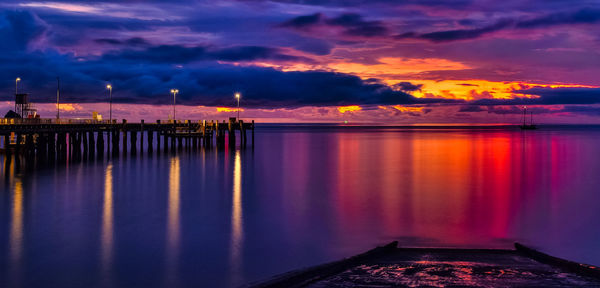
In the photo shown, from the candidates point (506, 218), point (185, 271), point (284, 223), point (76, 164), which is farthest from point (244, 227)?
point (76, 164)

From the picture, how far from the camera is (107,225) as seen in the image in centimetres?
2453

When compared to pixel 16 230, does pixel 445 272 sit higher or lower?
higher

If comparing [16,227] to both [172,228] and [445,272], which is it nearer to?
[172,228]

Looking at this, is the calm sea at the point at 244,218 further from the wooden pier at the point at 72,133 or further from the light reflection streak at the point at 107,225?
the wooden pier at the point at 72,133

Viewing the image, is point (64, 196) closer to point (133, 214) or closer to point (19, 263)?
point (133, 214)

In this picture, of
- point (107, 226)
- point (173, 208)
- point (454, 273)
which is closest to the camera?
point (454, 273)

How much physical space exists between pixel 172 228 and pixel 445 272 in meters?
14.2

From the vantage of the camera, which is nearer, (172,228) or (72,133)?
(172,228)

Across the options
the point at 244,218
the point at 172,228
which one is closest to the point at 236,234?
the point at 172,228

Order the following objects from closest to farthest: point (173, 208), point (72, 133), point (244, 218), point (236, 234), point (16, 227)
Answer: point (236, 234) → point (16, 227) → point (244, 218) → point (173, 208) → point (72, 133)

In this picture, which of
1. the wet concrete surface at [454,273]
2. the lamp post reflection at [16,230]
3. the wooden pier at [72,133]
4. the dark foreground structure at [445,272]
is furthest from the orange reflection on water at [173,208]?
the wooden pier at [72,133]

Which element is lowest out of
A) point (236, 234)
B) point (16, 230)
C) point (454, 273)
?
point (236, 234)

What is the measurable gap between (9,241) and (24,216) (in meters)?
5.70

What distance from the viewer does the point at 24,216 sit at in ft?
86.3
